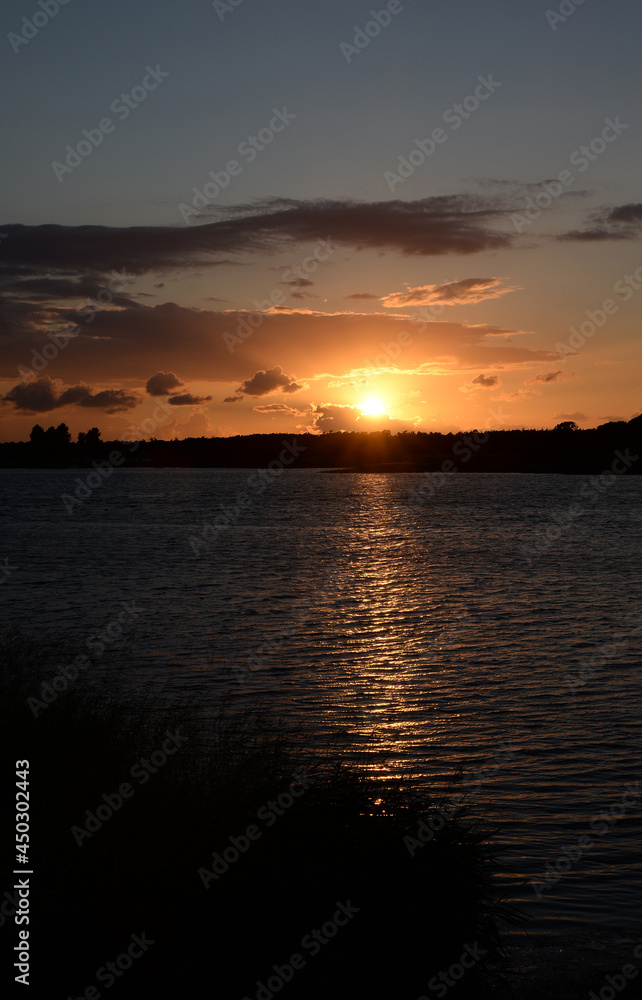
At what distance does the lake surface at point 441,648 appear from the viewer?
13656mm

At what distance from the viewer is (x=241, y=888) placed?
8.27m

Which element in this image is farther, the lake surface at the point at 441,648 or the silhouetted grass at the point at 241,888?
the lake surface at the point at 441,648

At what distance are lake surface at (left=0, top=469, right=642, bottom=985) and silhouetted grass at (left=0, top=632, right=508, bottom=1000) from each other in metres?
2.40

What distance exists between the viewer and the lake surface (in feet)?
44.8

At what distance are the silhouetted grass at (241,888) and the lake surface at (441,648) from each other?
240 cm

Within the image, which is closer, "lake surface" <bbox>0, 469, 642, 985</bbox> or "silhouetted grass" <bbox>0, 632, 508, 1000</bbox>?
"silhouetted grass" <bbox>0, 632, 508, 1000</bbox>

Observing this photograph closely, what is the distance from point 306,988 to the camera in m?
7.77

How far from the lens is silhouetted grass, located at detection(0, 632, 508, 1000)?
25.5 ft

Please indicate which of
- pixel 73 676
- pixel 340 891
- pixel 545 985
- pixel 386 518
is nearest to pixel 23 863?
pixel 340 891

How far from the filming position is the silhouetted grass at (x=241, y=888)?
306 inches

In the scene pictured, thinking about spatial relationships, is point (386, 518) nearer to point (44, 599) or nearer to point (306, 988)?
point (44, 599)

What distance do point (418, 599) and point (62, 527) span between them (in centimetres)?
5059

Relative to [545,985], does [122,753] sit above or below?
above

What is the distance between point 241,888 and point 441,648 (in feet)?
63.1
